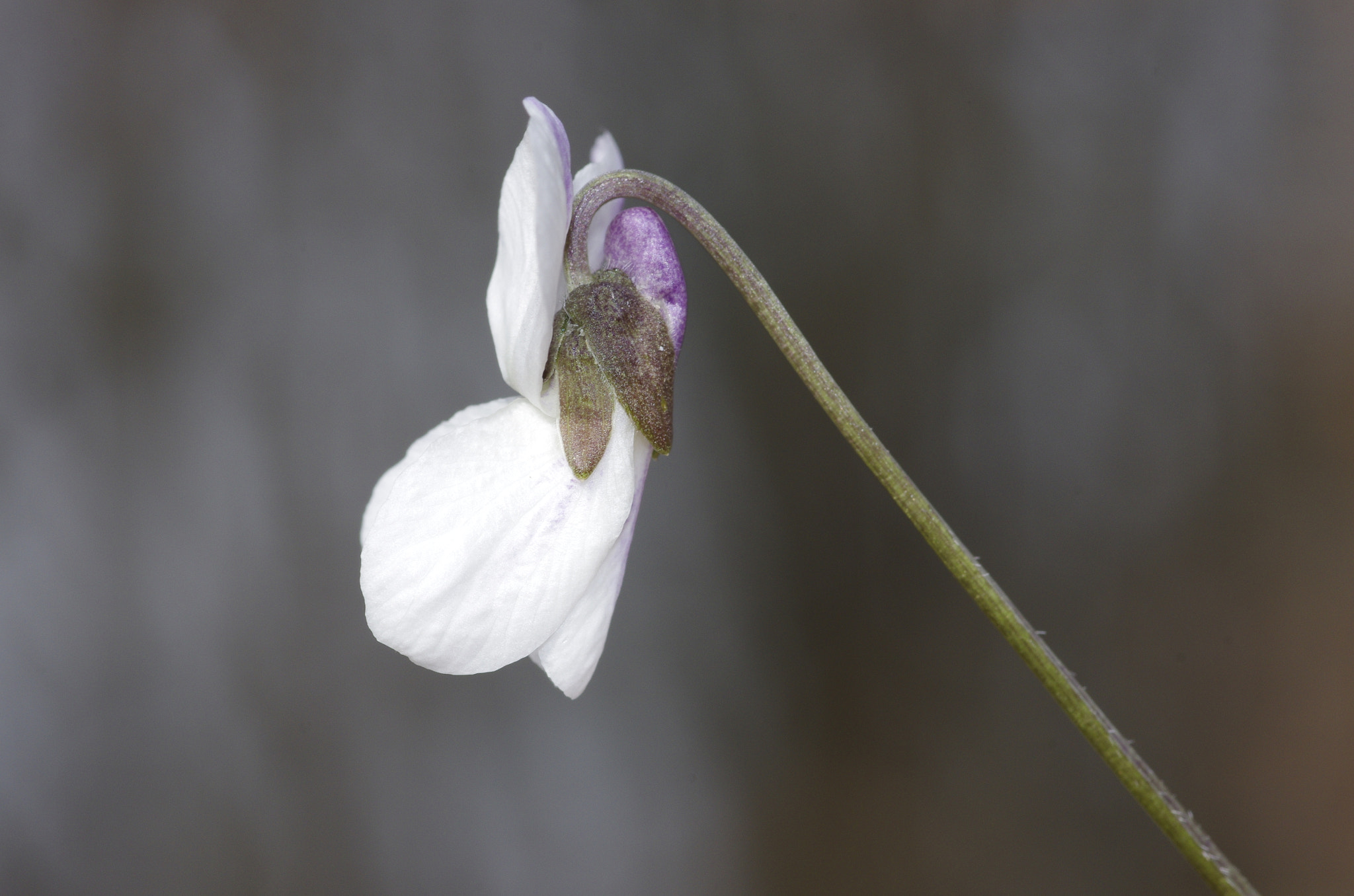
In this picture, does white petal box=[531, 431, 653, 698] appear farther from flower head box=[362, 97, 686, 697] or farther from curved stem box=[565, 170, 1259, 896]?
curved stem box=[565, 170, 1259, 896]

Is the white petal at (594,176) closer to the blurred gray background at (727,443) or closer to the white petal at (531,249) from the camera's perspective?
the white petal at (531,249)

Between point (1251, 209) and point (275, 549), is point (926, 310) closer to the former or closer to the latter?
point (1251, 209)

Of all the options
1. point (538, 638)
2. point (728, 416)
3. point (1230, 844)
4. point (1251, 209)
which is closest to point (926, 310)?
point (728, 416)

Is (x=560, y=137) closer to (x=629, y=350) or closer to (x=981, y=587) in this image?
(x=629, y=350)

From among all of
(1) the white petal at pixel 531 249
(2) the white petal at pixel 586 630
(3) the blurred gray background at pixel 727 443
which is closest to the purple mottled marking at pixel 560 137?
(1) the white petal at pixel 531 249

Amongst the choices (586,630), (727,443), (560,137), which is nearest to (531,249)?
(560,137)

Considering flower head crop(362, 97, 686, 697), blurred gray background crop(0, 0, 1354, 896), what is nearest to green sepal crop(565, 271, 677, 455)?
flower head crop(362, 97, 686, 697)
